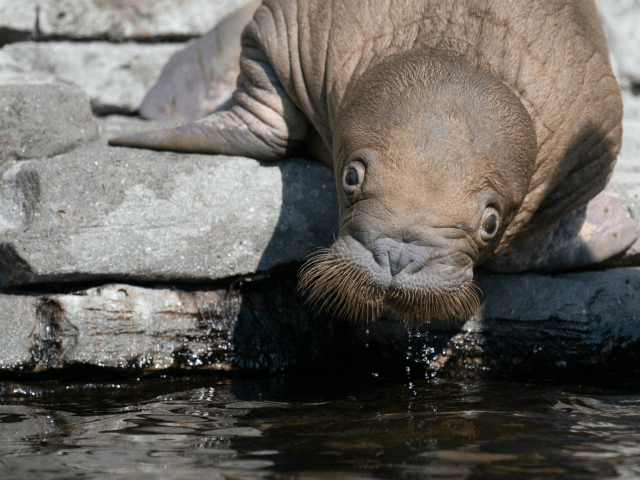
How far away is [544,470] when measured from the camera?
2516mm

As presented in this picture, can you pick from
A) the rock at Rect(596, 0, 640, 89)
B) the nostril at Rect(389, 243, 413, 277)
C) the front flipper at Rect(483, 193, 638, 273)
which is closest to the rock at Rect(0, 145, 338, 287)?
→ the front flipper at Rect(483, 193, 638, 273)

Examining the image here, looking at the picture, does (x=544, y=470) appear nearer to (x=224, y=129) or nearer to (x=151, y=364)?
(x=151, y=364)

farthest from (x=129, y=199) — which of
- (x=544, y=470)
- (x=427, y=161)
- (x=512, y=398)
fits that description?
(x=544, y=470)

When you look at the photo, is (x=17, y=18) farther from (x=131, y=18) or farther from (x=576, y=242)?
(x=576, y=242)

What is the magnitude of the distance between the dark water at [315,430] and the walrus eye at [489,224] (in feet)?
2.62

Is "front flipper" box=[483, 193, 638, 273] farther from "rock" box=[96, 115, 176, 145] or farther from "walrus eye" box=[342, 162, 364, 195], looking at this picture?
"rock" box=[96, 115, 176, 145]

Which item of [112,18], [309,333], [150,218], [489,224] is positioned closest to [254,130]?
[150,218]

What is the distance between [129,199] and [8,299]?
34.9 inches

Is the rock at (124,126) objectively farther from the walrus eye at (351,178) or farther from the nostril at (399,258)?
the nostril at (399,258)

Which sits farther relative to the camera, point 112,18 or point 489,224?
point 112,18

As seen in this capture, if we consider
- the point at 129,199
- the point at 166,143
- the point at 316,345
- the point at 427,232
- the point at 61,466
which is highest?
the point at 166,143

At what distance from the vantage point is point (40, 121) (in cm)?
A: 475

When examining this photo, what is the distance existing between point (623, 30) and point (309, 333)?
19.1ft

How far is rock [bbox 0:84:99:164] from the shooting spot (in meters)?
4.65
